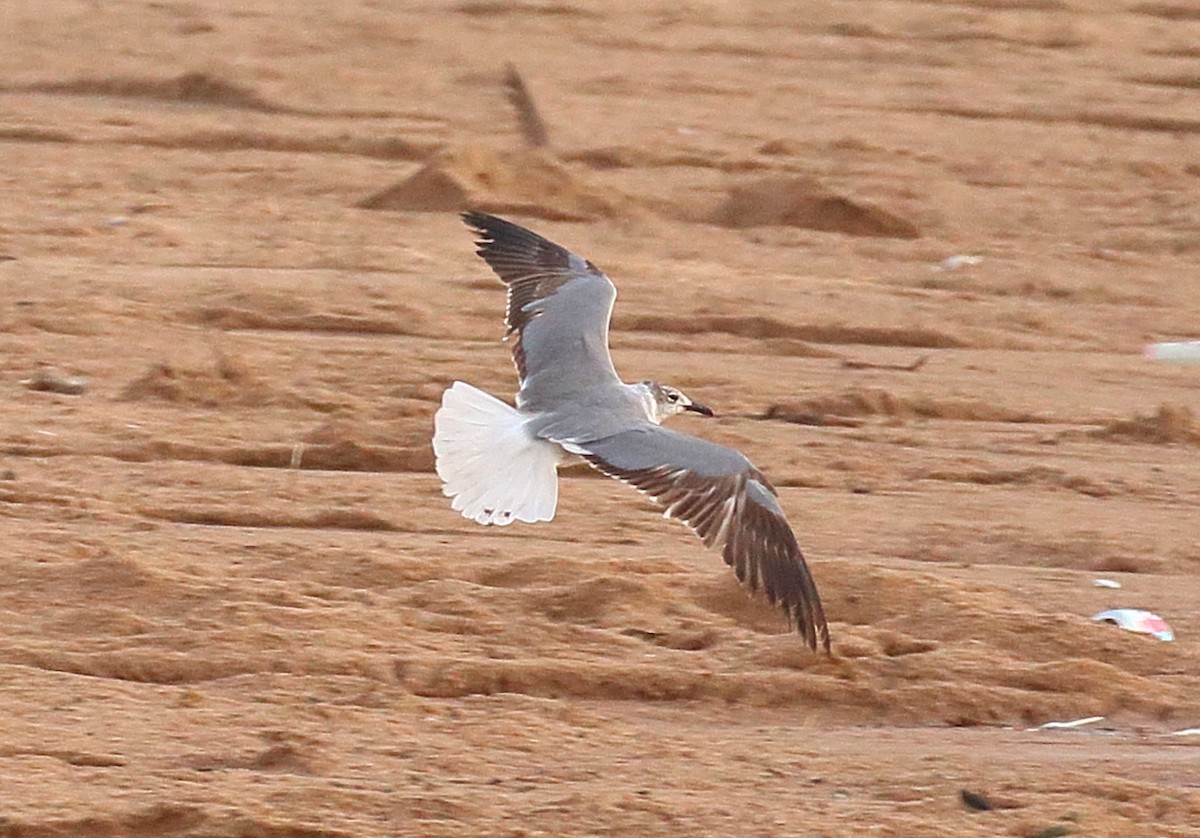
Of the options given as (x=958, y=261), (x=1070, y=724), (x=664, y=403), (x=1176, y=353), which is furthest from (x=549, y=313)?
(x=958, y=261)

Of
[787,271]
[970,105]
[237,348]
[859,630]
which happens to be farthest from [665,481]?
[970,105]

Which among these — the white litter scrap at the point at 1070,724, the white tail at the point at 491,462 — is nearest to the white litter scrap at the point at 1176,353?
the white tail at the point at 491,462

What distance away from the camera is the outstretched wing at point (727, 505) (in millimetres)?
5566

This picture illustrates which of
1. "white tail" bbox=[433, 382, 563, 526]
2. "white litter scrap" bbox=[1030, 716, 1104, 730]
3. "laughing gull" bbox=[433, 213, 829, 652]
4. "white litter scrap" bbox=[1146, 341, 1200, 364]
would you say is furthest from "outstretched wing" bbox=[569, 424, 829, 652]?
"white litter scrap" bbox=[1146, 341, 1200, 364]

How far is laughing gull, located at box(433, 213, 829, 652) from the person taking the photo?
5.69 metres

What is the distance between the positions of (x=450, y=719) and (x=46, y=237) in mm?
4937

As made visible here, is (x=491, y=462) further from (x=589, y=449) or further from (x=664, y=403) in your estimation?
(x=664, y=403)

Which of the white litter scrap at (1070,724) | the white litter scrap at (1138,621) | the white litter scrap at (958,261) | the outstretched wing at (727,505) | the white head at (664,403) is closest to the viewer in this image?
the white litter scrap at (1070,724)

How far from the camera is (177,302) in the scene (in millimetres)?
8555

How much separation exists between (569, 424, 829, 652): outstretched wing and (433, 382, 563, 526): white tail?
0.16 metres

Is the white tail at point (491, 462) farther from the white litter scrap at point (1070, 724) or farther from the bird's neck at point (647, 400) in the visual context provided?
the white litter scrap at point (1070, 724)

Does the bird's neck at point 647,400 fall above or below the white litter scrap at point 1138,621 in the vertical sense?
above

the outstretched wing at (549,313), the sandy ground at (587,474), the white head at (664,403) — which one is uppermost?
the outstretched wing at (549,313)

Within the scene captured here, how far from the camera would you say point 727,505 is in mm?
5797
